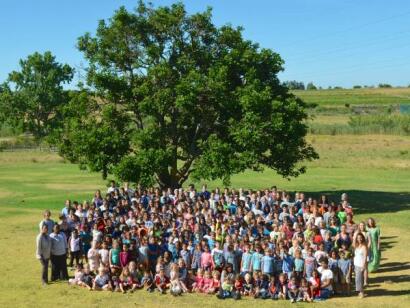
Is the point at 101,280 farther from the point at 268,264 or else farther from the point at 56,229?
Answer: the point at 268,264

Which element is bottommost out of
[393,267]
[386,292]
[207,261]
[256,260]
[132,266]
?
[386,292]

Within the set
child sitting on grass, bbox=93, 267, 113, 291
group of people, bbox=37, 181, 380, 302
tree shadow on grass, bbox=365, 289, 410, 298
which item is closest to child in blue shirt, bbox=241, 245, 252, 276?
group of people, bbox=37, 181, 380, 302

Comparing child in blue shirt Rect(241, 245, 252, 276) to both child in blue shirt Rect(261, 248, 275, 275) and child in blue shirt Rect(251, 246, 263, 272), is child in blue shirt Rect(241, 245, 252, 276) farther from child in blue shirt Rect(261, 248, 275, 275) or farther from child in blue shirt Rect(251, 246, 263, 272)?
child in blue shirt Rect(261, 248, 275, 275)

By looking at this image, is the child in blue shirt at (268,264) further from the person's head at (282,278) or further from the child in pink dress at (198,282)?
the child in pink dress at (198,282)

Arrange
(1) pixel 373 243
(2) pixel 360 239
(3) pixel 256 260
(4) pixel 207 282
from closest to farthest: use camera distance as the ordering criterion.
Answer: (2) pixel 360 239
(3) pixel 256 260
(4) pixel 207 282
(1) pixel 373 243

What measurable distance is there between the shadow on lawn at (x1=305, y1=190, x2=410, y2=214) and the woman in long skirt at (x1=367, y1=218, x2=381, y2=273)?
40.3 ft

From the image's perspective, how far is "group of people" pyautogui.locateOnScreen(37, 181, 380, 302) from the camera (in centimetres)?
1425

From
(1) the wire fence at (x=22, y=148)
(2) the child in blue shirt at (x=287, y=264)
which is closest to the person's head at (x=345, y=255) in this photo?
(2) the child in blue shirt at (x=287, y=264)

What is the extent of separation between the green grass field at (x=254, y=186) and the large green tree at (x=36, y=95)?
13035 millimetres

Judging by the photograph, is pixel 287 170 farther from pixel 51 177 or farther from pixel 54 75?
pixel 54 75

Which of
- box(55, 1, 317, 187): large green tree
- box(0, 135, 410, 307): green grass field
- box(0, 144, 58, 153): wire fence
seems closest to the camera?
box(0, 135, 410, 307): green grass field

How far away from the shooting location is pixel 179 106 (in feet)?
85.5

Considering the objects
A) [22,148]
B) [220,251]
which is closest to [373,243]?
[220,251]

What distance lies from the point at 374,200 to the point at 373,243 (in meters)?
17.0
